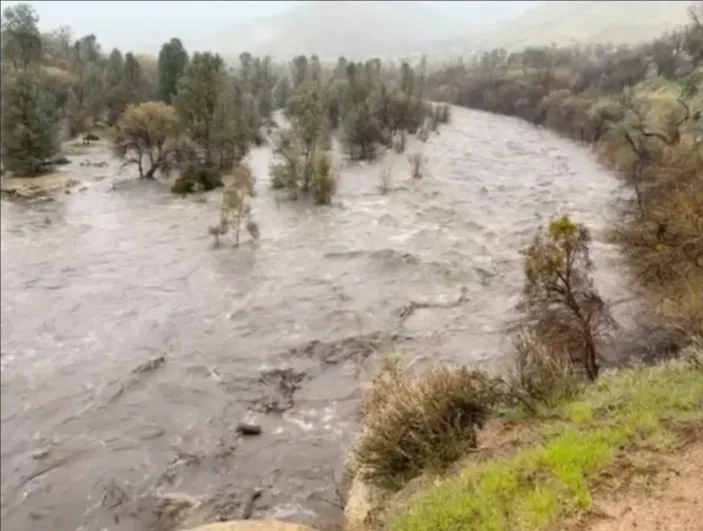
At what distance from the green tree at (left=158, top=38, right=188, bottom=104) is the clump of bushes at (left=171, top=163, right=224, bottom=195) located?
29686 millimetres

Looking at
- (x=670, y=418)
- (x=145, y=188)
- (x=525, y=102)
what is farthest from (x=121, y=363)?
(x=525, y=102)

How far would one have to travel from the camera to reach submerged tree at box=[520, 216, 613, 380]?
20172 millimetres

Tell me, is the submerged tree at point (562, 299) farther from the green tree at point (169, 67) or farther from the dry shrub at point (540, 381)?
the green tree at point (169, 67)

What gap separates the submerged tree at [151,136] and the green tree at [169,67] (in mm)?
23233

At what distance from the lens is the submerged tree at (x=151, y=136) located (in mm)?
60969

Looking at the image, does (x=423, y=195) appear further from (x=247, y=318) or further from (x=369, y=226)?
(x=247, y=318)

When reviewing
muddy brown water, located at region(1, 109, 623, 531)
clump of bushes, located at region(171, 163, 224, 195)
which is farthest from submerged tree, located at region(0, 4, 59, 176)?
clump of bushes, located at region(171, 163, 224, 195)

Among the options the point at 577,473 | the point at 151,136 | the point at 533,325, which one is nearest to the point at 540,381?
the point at 577,473

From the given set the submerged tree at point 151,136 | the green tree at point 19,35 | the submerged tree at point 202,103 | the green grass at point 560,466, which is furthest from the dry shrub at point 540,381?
the green tree at point 19,35

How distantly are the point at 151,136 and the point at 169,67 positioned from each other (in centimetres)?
2839

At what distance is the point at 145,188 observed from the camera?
59.3 metres

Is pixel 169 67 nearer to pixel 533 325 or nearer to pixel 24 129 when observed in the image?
pixel 24 129

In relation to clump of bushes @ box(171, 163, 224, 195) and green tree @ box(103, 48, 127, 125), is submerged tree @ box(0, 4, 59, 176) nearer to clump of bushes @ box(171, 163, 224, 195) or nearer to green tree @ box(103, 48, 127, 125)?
clump of bushes @ box(171, 163, 224, 195)

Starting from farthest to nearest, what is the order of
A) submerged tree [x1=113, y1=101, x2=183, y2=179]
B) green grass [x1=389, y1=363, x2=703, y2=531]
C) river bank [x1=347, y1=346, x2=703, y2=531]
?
submerged tree [x1=113, y1=101, x2=183, y2=179], green grass [x1=389, y1=363, x2=703, y2=531], river bank [x1=347, y1=346, x2=703, y2=531]
